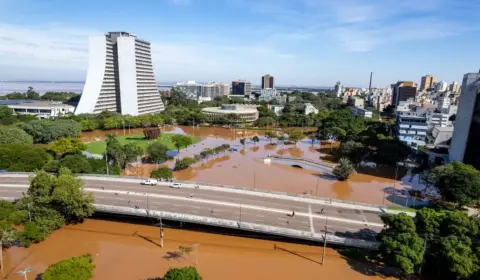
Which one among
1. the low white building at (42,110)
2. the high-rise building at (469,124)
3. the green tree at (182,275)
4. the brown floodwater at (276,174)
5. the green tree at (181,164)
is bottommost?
the brown floodwater at (276,174)

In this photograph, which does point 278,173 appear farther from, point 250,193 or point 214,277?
point 214,277

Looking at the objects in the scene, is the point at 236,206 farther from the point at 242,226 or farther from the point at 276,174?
the point at 276,174

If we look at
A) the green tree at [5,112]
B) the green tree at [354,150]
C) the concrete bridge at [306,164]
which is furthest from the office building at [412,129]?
the green tree at [5,112]

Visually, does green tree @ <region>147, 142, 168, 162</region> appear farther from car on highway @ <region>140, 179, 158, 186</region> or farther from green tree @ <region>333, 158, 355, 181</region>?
green tree @ <region>333, 158, 355, 181</region>

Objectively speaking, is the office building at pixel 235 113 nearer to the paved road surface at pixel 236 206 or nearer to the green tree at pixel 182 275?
the paved road surface at pixel 236 206

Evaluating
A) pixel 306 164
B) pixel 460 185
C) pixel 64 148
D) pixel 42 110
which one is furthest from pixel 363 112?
pixel 42 110
